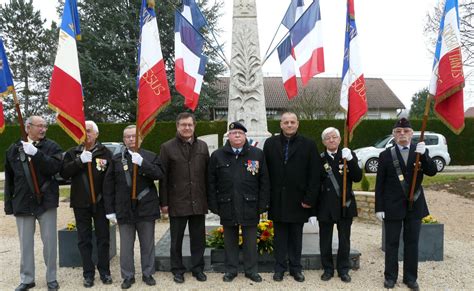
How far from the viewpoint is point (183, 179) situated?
4.38 m

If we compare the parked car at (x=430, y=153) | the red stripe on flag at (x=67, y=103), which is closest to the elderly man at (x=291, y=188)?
the red stripe on flag at (x=67, y=103)

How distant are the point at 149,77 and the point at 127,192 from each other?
4.32ft

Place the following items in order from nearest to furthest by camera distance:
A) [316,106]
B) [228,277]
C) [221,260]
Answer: [228,277] < [221,260] < [316,106]

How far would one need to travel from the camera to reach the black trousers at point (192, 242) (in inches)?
176

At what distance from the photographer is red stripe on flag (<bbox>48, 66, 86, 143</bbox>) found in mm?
4297

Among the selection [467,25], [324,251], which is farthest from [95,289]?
[467,25]

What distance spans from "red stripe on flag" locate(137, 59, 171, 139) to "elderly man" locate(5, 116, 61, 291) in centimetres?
99

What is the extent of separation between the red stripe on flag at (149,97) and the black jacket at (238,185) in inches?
32.8

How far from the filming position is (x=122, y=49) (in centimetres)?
1941

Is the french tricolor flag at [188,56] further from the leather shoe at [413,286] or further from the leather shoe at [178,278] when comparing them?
the leather shoe at [413,286]

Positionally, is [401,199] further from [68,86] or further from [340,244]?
[68,86]

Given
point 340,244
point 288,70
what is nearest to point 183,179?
point 340,244

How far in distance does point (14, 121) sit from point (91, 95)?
10.5 meters

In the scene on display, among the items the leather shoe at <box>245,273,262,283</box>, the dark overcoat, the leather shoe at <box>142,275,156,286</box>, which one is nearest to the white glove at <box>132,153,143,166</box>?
the dark overcoat
